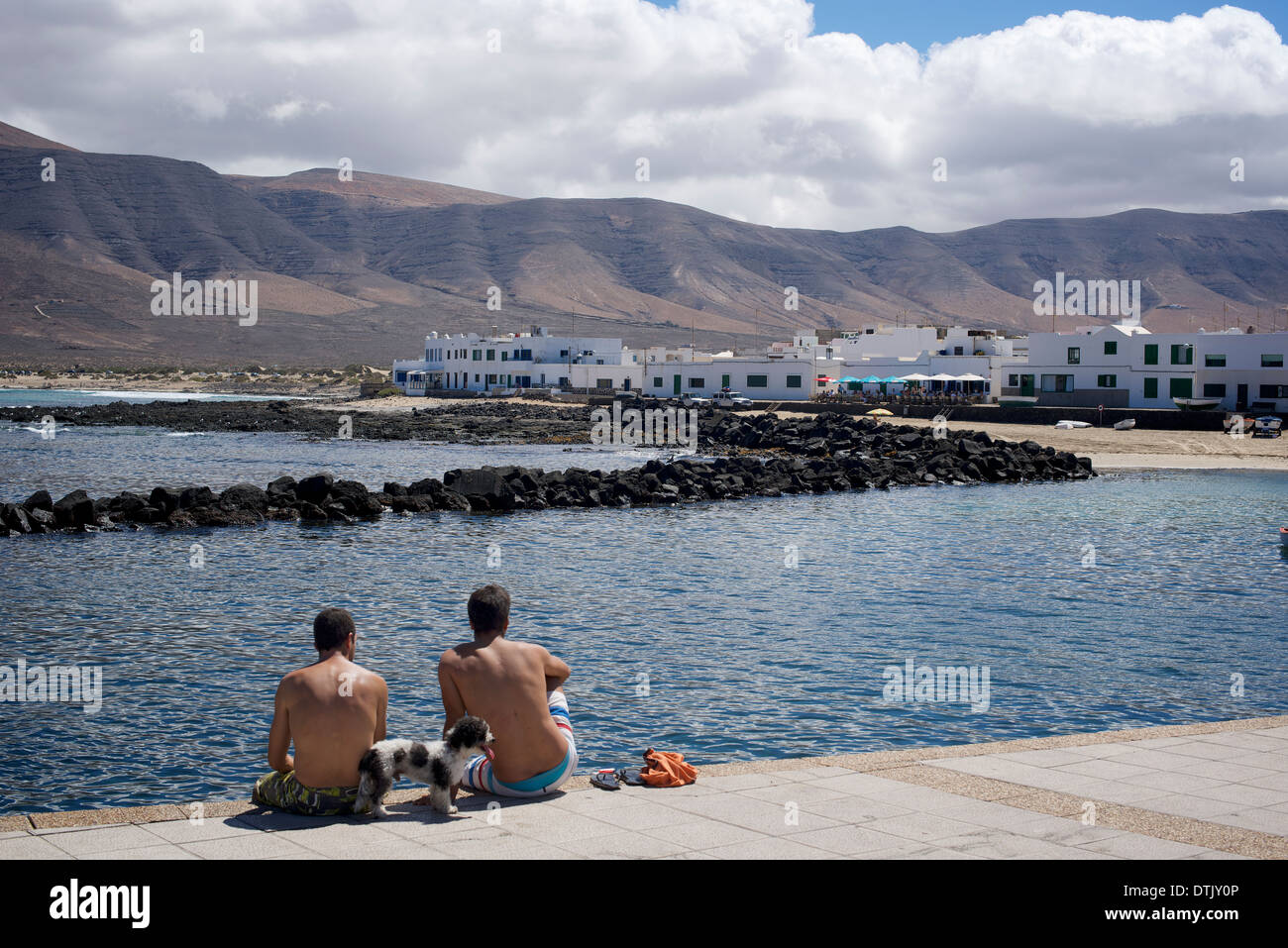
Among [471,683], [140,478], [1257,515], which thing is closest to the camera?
[471,683]

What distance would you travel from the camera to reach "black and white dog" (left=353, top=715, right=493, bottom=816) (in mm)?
7363

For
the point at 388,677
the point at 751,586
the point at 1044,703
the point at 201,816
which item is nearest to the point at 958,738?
the point at 1044,703

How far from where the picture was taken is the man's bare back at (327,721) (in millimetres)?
7465

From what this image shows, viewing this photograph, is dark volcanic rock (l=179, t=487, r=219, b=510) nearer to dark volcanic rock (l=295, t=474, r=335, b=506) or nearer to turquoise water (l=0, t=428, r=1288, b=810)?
dark volcanic rock (l=295, t=474, r=335, b=506)

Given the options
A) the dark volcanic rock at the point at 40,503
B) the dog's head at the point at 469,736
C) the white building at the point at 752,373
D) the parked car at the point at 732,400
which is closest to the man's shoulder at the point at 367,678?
the dog's head at the point at 469,736

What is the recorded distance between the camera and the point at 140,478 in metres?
44.6

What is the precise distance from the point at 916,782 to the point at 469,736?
10.4ft

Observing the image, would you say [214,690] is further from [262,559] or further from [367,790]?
[262,559]

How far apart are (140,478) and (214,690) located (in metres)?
33.4

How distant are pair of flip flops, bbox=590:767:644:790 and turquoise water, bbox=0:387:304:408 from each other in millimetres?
117618

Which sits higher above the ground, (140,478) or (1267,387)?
(1267,387)

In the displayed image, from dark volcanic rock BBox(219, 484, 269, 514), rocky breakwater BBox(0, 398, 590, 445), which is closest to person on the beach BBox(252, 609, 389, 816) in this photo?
dark volcanic rock BBox(219, 484, 269, 514)

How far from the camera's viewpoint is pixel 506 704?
7.87 m

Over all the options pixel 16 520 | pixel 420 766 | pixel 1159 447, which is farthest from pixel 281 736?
pixel 1159 447
